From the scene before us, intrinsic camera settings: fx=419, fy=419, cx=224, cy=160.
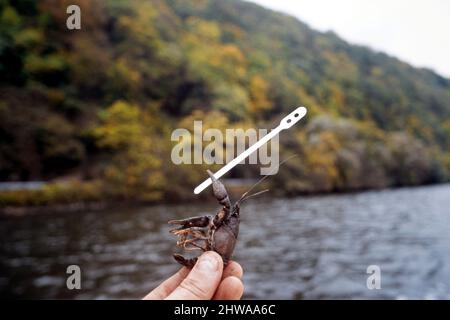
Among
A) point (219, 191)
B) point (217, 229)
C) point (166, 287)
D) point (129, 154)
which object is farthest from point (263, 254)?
point (129, 154)

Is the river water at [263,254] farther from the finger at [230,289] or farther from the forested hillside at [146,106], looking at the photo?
the finger at [230,289]

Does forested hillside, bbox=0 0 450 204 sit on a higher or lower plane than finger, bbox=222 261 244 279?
higher

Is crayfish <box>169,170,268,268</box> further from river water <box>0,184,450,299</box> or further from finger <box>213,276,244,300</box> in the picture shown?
river water <box>0,184,450,299</box>

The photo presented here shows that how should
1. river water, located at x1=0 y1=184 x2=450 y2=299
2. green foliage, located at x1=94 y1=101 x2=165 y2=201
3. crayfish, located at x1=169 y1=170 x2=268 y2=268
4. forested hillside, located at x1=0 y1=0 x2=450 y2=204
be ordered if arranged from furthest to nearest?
forested hillside, located at x1=0 y1=0 x2=450 y2=204, green foliage, located at x1=94 y1=101 x2=165 y2=201, river water, located at x1=0 y1=184 x2=450 y2=299, crayfish, located at x1=169 y1=170 x2=268 y2=268

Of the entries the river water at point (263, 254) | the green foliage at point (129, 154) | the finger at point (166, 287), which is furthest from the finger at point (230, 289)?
the green foliage at point (129, 154)

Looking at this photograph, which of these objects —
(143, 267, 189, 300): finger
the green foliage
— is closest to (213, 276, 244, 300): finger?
(143, 267, 189, 300): finger

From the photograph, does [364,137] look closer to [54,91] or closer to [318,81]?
[318,81]
